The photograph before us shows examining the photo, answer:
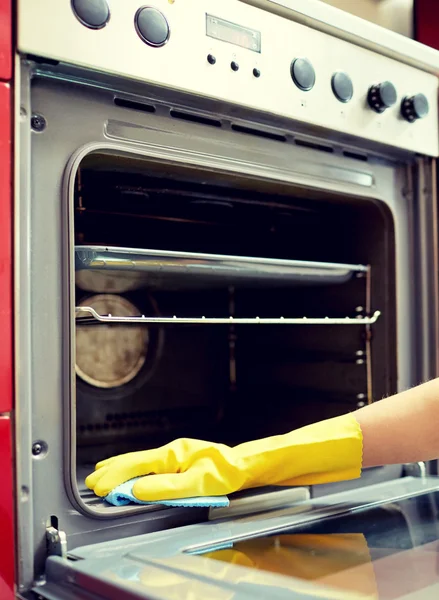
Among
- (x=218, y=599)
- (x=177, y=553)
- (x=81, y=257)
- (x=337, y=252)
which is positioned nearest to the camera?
(x=218, y=599)

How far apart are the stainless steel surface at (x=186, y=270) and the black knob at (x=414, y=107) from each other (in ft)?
1.04

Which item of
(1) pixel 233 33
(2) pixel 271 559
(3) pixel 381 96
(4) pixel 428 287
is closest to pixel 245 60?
(1) pixel 233 33

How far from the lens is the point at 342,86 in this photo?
115 centimetres

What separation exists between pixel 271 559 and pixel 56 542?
0.28 meters

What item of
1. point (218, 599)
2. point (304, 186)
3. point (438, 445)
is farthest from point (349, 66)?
point (218, 599)

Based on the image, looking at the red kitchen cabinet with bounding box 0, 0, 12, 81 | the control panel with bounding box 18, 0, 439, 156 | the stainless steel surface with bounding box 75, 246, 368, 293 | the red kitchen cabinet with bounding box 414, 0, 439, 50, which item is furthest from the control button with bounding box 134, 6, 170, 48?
the red kitchen cabinet with bounding box 414, 0, 439, 50

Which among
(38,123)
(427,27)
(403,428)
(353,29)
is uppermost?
(427,27)

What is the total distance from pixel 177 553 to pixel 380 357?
678 millimetres

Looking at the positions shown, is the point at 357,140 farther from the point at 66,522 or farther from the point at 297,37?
the point at 66,522

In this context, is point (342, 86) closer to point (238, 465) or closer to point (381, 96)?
point (381, 96)

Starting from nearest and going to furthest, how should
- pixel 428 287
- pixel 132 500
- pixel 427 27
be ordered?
pixel 132 500
pixel 428 287
pixel 427 27

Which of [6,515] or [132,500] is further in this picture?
[132,500]

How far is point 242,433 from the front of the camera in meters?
1.49

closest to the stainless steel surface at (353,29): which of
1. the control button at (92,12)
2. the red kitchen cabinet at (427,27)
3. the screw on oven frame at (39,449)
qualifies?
the red kitchen cabinet at (427,27)
